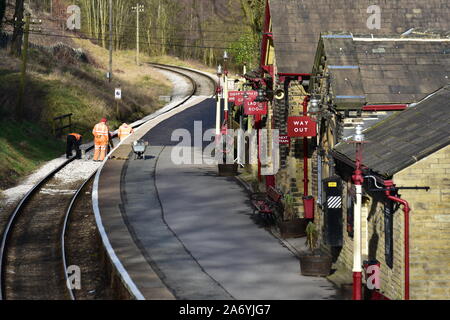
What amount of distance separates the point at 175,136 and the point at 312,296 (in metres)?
27.4

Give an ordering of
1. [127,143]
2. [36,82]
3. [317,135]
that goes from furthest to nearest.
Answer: [36,82]
[127,143]
[317,135]

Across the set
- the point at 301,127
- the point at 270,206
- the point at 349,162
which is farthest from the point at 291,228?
the point at 349,162

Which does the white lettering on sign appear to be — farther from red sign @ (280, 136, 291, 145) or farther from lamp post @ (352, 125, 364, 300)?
red sign @ (280, 136, 291, 145)

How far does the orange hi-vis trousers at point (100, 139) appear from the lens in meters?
34.7

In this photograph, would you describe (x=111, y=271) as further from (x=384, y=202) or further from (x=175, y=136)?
(x=175, y=136)

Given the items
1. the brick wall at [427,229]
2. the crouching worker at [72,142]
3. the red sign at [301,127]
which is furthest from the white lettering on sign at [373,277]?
the crouching worker at [72,142]

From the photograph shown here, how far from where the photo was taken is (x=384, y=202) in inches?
662

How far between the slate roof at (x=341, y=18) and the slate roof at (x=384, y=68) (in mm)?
5541

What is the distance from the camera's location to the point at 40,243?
74.8ft

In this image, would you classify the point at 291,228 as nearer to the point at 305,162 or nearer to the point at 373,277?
the point at 305,162

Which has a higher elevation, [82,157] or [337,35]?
[337,35]

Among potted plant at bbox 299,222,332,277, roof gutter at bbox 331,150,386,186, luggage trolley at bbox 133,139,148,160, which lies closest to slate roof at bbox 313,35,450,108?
roof gutter at bbox 331,150,386,186

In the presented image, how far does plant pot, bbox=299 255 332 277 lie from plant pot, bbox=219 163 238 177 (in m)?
13.5

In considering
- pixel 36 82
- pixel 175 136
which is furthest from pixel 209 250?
pixel 36 82
